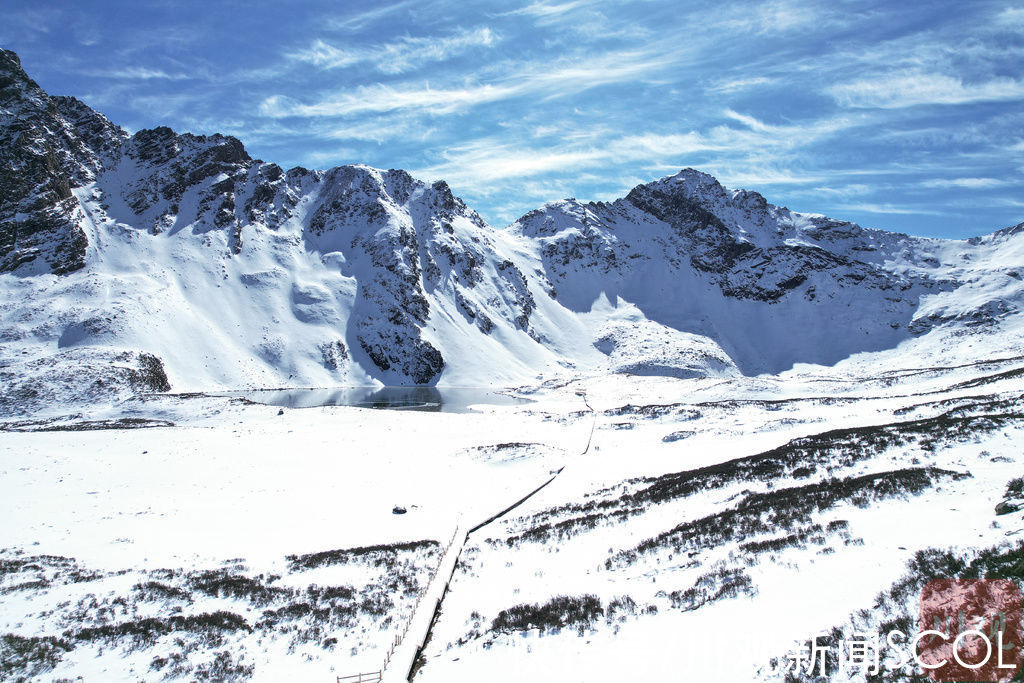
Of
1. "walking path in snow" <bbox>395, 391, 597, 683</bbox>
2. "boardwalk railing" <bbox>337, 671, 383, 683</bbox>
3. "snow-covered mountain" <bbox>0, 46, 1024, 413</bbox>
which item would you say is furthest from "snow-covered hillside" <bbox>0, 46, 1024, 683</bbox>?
"snow-covered mountain" <bbox>0, 46, 1024, 413</bbox>

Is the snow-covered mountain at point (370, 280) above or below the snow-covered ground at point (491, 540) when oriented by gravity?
above

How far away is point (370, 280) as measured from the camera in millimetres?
123625

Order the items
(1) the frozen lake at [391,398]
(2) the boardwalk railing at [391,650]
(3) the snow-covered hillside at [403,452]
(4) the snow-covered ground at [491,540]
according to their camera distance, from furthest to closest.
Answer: (1) the frozen lake at [391,398] < (3) the snow-covered hillside at [403,452] < (2) the boardwalk railing at [391,650] < (4) the snow-covered ground at [491,540]

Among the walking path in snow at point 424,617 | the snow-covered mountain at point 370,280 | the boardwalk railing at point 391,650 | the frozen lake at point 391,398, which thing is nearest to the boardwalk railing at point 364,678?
the boardwalk railing at point 391,650

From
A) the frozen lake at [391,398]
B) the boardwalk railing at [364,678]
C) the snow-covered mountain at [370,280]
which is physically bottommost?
the frozen lake at [391,398]

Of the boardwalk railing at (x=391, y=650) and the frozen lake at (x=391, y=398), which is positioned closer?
the boardwalk railing at (x=391, y=650)

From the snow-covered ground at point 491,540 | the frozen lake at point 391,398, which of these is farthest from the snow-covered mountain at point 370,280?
the snow-covered ground at point 491,540

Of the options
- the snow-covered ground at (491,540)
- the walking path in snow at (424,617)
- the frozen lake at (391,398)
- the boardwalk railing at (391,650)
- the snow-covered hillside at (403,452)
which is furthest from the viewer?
the frozen lake at (391,398)

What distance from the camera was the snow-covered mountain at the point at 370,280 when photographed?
295 feet

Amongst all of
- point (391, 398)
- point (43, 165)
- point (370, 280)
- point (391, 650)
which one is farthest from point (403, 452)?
point (43, 165)

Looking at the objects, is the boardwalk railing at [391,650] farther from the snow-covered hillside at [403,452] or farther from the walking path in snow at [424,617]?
the snow-covered hillside at [403,452]

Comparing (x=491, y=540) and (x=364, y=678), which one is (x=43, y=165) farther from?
(x=364, y=678)

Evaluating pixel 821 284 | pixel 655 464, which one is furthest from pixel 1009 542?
pixel 821 284

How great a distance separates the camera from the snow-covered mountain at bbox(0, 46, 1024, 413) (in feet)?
295
